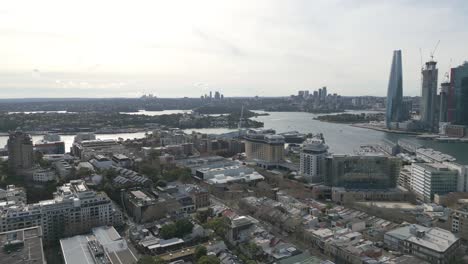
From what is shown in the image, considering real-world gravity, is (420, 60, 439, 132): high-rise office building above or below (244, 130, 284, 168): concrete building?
above

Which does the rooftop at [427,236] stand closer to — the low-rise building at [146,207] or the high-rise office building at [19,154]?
the low-rise building at [146,207]

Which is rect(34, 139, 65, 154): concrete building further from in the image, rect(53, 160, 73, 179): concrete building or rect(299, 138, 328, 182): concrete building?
rect(299, 138, 328, 182): concrete building

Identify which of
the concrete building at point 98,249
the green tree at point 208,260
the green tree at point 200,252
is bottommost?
the concrete building at point 98,249

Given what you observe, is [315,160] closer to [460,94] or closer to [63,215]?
[63,215]

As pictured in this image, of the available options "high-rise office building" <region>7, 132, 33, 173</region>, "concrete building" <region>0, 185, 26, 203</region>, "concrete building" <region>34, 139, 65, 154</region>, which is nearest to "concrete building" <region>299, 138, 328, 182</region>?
"concrete building" <region>0, 185, 26, 203</region>

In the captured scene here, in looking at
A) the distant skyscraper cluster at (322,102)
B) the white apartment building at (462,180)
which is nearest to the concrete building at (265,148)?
the white apartment building at (462,180)

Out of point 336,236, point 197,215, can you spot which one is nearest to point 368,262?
point 336,236
